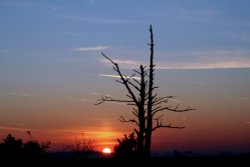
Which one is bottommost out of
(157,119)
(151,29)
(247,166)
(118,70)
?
(247,166)

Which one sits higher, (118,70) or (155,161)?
(118,70)

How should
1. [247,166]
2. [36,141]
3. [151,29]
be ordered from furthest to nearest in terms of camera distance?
1. [36,141]
2. [151,29]
3. [247,166]

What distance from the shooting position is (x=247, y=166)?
1731 cm

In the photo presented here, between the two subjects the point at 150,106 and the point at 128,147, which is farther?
the point at 128,147

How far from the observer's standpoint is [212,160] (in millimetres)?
17766

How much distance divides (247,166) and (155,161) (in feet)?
10.3

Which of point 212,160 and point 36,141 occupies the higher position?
point 36,141

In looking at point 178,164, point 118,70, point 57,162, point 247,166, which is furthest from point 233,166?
point 118,70

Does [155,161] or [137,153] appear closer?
[155,161]

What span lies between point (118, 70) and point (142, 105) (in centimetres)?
189

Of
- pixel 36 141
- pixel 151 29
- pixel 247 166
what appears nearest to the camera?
pixel 247 166

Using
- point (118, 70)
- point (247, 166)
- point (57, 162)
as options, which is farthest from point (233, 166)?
point (118, 70)

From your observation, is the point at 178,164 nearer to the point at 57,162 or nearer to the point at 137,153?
the point at 57,162

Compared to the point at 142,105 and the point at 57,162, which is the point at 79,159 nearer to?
the point at 57,162
